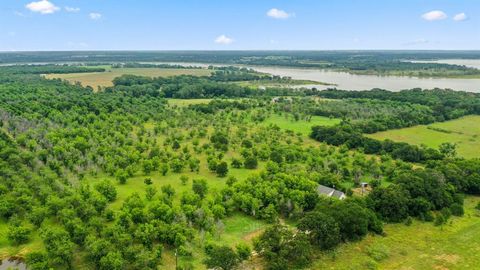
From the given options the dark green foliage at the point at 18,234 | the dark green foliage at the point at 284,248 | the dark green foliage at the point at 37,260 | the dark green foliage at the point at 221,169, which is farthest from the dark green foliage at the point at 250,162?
the dark green foliage at the point at 37,260

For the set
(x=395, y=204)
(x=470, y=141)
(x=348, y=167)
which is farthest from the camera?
(x=470, y=141)

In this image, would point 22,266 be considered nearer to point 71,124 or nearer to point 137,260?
point 137,260

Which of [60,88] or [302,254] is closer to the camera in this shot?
[302,254]

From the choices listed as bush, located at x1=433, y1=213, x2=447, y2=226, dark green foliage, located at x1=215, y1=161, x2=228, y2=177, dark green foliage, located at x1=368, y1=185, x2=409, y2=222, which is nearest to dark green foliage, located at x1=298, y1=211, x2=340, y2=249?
dark green foliage, located at x1=368, y1=185, x2=409, y2=222

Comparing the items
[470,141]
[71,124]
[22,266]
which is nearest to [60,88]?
[71,124]

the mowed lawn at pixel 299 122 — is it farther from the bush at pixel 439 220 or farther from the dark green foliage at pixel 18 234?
the dark green foliage at pixel 18 234
